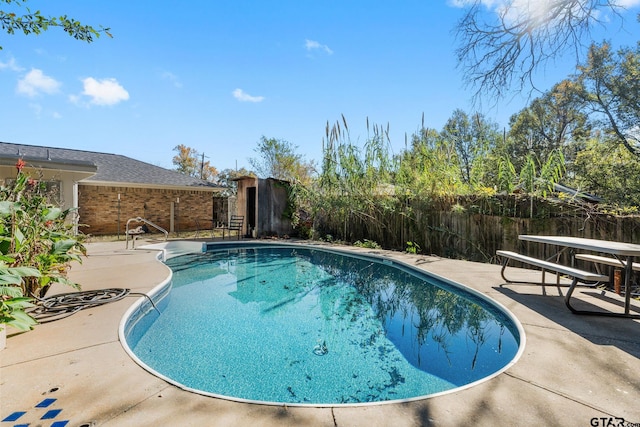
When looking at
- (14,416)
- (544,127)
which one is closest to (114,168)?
(14,416)

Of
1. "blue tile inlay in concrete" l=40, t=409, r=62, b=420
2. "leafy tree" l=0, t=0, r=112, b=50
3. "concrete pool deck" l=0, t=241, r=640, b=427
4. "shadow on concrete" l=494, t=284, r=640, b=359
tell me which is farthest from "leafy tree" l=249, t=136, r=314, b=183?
"blue tile inlay in concrete" l=40, t=409, r=62, b=420

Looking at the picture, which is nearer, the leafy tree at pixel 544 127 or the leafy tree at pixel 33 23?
the leafy tree at pixel 33 23

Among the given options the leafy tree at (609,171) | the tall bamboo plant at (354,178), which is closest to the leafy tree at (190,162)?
the tall bamboo plant at (354,178)

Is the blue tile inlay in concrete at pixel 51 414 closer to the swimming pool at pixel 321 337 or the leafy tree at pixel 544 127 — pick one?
the swimming pool at pixel 321 337

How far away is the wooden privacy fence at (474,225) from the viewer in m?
5.82

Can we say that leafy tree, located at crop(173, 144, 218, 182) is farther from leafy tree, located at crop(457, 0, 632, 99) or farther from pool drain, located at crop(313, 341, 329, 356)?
pool drain, located at crop(313, 341, 329, 356)

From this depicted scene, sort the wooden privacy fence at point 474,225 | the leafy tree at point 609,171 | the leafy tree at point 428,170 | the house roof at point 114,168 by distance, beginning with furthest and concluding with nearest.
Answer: the house roof at point 114,168, the leafy tree at point 609,171, the leafy tree at point 428,170, the wooden privacy fence at point 474,225

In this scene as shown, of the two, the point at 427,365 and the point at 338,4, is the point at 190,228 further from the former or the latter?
the point at 427,365

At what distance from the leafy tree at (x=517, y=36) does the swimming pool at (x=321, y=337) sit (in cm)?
319

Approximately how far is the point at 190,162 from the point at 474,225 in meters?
28.2

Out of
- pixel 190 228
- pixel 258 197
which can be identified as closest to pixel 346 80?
pixel 258 197

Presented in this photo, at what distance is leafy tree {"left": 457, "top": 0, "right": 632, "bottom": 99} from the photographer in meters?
3.87

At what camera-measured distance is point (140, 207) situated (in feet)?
44.3

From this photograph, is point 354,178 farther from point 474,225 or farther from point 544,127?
point 544,127
